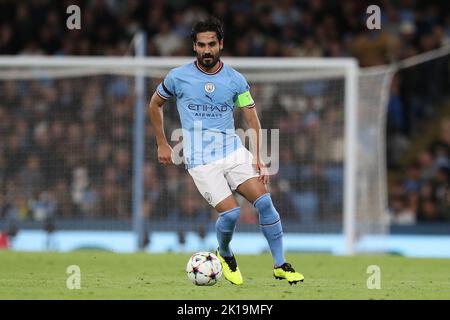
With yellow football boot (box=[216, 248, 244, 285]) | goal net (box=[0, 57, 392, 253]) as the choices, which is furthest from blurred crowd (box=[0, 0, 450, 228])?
yellow football boot (box=[216, 248, 244, 285])

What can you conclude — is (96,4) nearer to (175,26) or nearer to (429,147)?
(175,26)

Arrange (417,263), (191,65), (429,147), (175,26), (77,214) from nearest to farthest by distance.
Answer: (191,65)
(417,263)
(77,214)
(429,147)
(175,26)

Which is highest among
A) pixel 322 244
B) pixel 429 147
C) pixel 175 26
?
pixel 175 26

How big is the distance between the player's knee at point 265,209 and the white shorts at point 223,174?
221 mm

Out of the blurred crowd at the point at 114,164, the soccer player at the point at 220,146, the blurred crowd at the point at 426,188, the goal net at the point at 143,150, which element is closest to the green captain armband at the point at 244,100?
the soccer player at the point at 220,146

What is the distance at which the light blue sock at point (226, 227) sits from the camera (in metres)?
9.60

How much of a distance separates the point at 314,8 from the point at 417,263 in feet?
28.1

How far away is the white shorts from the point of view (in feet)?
31.5

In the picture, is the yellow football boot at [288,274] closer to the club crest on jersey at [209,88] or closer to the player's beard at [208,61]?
the club crest on jersey at [209,88]

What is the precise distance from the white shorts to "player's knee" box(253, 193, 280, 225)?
0.73 ft

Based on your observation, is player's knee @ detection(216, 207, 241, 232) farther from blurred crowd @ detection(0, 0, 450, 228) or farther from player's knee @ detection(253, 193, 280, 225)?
blurred crowd @ detection(0, 0, 450, 228)

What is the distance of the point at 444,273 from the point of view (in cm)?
1141

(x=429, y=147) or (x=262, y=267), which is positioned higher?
(x=429, y=147)

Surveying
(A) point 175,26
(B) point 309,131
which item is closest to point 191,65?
(B) point 309,131
